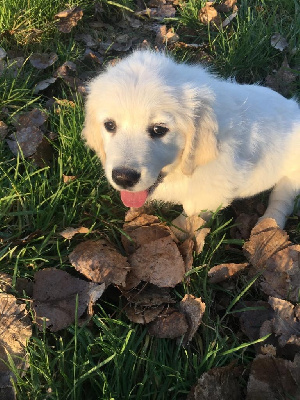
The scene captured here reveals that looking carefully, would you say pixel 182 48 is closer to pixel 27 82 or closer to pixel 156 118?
pixel 27 82

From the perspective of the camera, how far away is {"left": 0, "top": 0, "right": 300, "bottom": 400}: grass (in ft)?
6.24

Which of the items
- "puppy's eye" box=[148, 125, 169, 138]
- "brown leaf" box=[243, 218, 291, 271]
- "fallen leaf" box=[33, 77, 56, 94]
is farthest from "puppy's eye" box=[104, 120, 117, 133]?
"fallen leaf" box=[33, 77, 56, 94]

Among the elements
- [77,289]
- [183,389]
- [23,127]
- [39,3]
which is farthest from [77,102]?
[183,389]

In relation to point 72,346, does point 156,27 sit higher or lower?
higher

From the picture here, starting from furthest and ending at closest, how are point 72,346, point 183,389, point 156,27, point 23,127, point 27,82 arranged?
point 156,27 < point 27,82 < point 23,127 < point 72,346 < point 183,389

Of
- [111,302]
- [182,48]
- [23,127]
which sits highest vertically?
[182,48]

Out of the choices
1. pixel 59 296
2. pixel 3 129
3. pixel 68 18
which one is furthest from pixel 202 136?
pixel 68 18

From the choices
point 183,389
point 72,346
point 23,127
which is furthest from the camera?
point 23,127

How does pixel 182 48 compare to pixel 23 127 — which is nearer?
pixel 23 127

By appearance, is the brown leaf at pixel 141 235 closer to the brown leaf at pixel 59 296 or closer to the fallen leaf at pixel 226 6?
the brown leaf at pixel 59 296

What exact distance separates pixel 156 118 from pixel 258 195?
136 centimetres

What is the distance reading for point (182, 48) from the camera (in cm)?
409

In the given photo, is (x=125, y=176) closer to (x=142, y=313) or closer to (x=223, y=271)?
(x=142, y=313)

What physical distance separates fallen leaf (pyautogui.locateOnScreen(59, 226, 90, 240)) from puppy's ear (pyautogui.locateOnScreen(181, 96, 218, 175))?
778 mm
